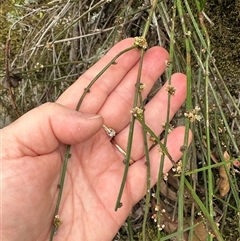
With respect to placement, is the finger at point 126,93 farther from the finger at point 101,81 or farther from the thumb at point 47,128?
the thumb at point 47,128

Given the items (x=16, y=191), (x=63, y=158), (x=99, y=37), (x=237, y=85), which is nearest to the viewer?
(x=16, y=191)

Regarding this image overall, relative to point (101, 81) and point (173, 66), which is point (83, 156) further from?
point (173, 66)

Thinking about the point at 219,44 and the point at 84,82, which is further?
the point at 219,44

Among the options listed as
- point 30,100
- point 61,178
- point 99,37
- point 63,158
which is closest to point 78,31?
point 99,37

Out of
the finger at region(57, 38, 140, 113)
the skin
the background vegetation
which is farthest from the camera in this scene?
the background vegetation

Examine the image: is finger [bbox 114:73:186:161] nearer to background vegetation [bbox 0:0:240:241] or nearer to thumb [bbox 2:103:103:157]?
background vegetation [bbox 0:0:240:241]

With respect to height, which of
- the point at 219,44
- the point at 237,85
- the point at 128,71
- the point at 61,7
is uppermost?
the point at 61,7

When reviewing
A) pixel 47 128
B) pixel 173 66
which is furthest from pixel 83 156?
pixel 173 66

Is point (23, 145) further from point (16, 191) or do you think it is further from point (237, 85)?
point (237, 85)

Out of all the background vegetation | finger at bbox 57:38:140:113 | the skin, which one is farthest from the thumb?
the background vegetation
